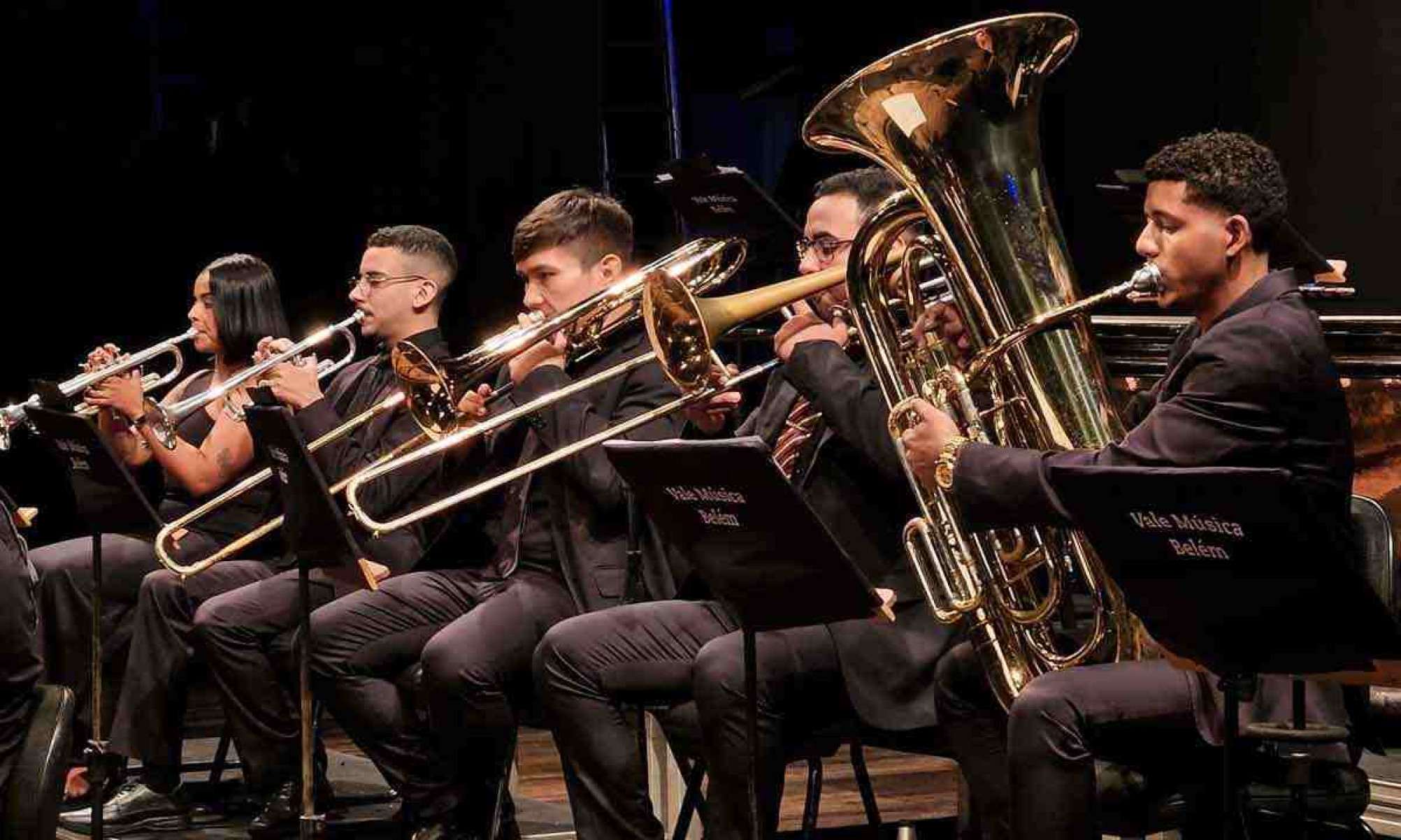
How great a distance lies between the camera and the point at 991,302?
318 centimetres

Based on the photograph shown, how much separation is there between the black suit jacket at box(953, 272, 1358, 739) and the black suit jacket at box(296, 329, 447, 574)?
86.8 inches

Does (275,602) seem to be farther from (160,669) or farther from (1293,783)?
(1293,783)

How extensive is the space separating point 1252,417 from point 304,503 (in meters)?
1.96

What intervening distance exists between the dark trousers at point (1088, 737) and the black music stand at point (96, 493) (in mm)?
2340

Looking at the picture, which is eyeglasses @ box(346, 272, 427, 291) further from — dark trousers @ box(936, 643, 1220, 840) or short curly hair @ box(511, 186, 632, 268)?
dark trousers @ box(936, 643, 1220, 840)

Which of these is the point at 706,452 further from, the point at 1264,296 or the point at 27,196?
the point at 27,196

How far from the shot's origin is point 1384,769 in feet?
15.2

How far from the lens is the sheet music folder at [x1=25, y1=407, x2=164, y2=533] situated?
14.1ft

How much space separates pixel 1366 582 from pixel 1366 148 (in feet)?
A: 12.4

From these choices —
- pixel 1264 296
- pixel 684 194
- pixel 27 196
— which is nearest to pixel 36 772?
pixel 1264 296

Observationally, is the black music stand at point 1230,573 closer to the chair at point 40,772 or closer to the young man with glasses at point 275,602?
the chair at point 40,772

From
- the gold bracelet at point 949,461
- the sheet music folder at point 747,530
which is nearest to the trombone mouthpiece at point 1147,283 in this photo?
the gold bracelet at point 949,461

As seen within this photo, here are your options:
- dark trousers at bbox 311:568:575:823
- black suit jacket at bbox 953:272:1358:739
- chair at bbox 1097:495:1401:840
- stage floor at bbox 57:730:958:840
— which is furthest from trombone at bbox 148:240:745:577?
chair at bbox 1097:495:1401:840

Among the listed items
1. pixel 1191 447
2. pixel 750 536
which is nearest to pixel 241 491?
pixel 750 536
